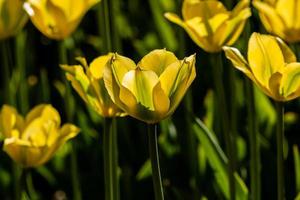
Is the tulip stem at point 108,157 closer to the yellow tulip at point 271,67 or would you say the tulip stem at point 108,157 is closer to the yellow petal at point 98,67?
the yellow petal at point 98,67

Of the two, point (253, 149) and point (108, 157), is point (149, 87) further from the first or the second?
point (253, 149)

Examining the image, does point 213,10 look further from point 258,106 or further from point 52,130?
point 258,106

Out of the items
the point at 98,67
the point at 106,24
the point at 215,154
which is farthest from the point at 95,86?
the point at 215,154

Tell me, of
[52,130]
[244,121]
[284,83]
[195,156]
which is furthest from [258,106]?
[284,83]

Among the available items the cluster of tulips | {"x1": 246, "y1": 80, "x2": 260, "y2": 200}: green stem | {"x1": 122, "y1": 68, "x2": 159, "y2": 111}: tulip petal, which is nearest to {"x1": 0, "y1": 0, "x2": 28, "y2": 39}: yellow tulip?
Result: the cluster of tulips

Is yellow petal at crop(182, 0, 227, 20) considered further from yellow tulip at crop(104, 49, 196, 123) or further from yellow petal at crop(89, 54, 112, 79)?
yellow tulip at crop(104, 49, 196, 123)

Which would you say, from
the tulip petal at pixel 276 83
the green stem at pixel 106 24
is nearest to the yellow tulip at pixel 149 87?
the tulip petal at pixel 276 83
